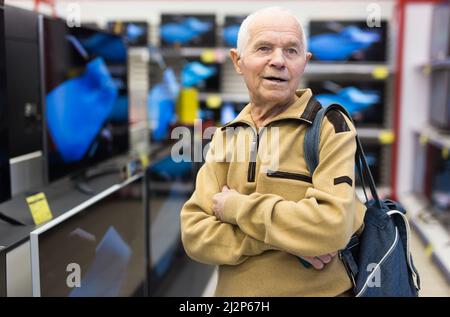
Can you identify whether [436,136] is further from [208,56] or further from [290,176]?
[290,176]

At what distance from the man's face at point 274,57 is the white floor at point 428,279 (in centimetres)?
180

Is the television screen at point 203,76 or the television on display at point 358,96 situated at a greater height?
the television screen at point 203,76

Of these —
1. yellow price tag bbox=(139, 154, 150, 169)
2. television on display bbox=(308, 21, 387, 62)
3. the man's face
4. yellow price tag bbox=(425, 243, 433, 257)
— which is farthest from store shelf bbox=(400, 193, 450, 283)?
the man's face

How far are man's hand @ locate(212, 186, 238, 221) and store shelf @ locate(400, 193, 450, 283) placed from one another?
7.87ft

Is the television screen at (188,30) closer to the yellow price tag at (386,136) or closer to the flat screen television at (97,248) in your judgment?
the yellow price tag at (386,136)

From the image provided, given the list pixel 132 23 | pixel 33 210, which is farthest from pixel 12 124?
pixel 132 23

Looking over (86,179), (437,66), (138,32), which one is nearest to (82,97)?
(86,179)

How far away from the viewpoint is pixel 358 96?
475 centimetres

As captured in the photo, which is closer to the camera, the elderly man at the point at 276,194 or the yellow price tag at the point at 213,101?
the elderly man at the point at 276,194

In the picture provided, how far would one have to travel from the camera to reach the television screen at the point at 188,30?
499cm

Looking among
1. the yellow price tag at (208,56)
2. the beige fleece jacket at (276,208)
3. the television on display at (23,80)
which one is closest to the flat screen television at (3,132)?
the television on display at (23,80)

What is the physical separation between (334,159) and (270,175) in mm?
150

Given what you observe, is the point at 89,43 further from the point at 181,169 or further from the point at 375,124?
the point at 375,124

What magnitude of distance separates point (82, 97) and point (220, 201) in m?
1.52
